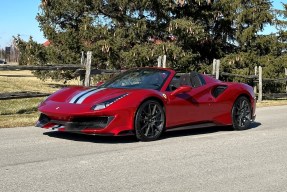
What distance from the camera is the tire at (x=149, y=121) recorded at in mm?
7621

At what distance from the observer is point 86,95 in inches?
301

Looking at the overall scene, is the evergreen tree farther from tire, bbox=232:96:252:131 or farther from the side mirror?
the side mirror

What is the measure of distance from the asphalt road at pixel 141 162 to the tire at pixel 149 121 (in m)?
0.16

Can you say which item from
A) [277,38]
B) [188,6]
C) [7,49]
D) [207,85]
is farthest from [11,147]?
[7,49]

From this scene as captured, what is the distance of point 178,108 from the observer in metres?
8.24

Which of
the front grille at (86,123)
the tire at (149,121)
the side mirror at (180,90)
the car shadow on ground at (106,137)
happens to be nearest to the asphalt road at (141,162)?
the car shadow on ground at (106,137)

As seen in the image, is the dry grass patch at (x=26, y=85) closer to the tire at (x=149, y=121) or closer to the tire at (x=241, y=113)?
the tire at (x=241, y=113)

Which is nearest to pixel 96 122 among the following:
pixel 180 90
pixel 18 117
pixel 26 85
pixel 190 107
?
pixel 180 90

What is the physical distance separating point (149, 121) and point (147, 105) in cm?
29

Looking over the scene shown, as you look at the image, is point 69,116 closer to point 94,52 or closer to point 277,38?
point 94,52

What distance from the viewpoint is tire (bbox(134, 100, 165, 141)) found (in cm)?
762

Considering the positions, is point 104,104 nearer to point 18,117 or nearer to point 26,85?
point 18,117

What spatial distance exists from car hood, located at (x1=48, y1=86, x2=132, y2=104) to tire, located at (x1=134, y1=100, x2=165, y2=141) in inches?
16.8

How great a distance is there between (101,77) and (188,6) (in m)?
6.18
